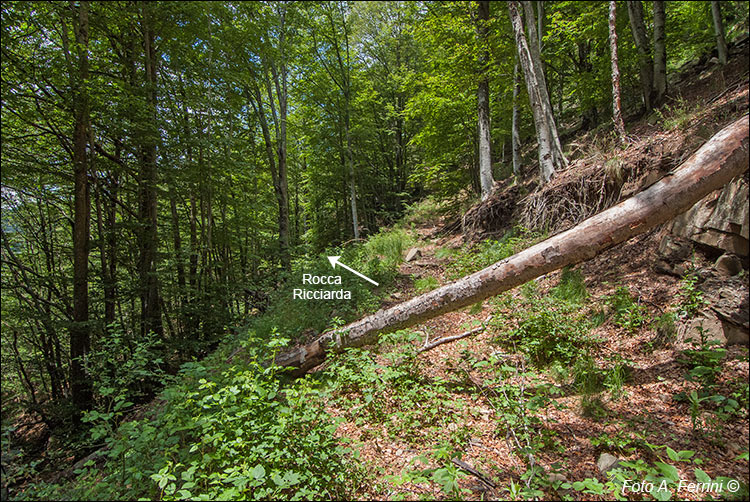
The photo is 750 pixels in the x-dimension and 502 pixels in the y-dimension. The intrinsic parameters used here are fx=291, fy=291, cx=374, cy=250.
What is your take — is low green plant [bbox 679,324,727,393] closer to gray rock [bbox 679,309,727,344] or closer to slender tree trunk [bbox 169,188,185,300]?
gray rock [bbox 679,309,727,344]

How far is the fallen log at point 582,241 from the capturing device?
2.64 metres

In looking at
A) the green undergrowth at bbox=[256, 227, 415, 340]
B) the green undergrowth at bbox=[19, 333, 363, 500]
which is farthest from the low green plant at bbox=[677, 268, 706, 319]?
the green undergrowth at bbox=[256, 227, 415, 340]

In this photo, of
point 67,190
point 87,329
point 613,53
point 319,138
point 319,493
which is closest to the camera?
point 319,493

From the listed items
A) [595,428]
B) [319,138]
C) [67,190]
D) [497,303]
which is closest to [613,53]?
[497,303]

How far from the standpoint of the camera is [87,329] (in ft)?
17.6

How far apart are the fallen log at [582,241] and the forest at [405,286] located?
0.03 m

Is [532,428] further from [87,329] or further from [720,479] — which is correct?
[87,329]

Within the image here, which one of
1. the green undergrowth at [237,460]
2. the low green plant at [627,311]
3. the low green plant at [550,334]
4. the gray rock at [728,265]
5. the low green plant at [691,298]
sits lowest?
the green undergrowth at [237,460]

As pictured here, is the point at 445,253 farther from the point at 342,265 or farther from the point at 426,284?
the point at 342,265

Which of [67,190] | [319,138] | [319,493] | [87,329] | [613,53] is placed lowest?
[319,493]

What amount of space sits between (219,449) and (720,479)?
151 inches

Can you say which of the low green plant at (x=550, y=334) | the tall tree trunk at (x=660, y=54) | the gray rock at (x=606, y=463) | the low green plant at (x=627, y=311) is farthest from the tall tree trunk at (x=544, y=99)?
the gray rock at (x=606, y=463)

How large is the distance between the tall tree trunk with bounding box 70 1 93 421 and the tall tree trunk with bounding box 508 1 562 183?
29.6 feet

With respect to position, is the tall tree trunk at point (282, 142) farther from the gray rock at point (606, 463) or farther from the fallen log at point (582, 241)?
the gray rock at point (606, 463)
